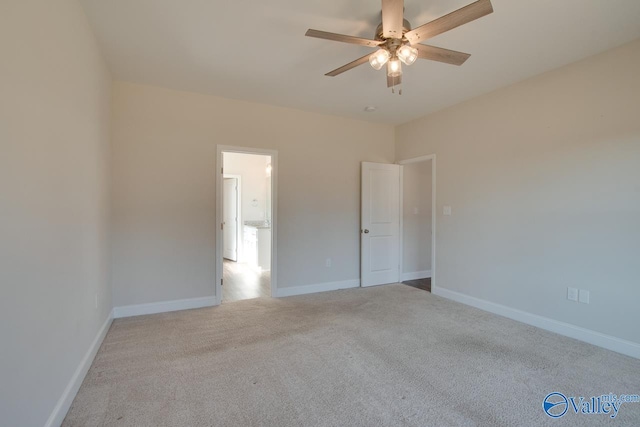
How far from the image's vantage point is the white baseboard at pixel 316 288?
427 centimetres

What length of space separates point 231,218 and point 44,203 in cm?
572

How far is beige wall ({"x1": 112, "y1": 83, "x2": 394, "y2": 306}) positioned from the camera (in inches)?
135

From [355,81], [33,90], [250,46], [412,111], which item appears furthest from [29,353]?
[412,111]

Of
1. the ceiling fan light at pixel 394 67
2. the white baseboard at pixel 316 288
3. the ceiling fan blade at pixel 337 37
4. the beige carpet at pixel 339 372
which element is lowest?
the beige carpet at pixel 339 372

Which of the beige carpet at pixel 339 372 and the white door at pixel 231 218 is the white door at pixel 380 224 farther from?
the white door at pixel 231 218

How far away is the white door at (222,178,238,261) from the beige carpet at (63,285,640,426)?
3581 millimetres

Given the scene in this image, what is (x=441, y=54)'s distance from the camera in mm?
2201

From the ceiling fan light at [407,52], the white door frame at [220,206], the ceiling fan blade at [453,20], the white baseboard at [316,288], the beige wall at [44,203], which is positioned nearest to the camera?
the beige wall at [44,203]

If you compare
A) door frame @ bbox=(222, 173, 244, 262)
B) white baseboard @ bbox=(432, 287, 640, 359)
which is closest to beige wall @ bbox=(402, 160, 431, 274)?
white baseboard @ bbox=(432, 287, 640, 359)

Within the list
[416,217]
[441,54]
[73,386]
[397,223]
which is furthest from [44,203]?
[416,217]

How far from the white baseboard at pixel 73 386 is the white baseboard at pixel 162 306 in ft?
2.18

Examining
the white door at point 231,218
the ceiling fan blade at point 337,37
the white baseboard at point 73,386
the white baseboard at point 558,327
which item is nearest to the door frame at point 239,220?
the white door at point 231,218

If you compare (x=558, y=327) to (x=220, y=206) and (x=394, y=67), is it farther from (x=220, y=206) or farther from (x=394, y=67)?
(x=220, y=206)

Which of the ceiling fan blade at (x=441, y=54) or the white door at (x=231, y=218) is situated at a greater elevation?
the ceiling fan blade at (x=441, y=54)
